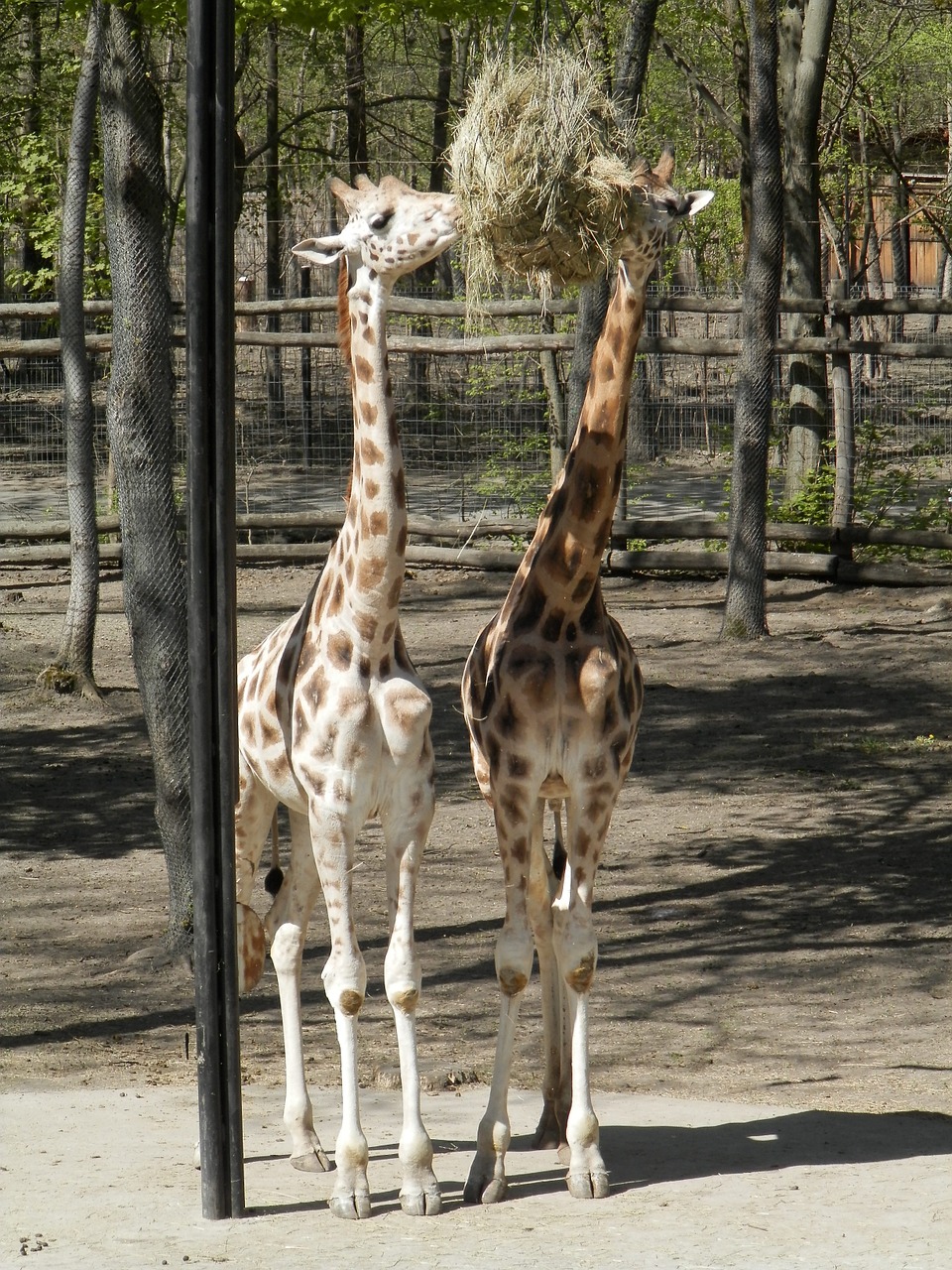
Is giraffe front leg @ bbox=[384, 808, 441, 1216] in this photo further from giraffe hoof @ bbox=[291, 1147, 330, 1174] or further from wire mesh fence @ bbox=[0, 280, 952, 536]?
wire mesh fence @ bbox=[0, 280, 952, 536]

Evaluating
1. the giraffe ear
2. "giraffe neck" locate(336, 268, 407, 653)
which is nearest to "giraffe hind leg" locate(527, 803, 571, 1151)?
"giraffe neck" locate(336, 268, 407, 653)

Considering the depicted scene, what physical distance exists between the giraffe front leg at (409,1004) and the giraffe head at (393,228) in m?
1.37

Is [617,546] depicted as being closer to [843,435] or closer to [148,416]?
[843,435]

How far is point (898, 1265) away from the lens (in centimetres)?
345

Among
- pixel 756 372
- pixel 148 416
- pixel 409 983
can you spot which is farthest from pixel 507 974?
pixel 756 372

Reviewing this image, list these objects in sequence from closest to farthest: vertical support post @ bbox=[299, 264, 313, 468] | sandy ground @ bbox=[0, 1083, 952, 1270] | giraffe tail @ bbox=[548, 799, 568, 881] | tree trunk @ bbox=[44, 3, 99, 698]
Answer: sandy ground @ bbox=[0, 1083, 952, 1270] < giraffe tail @ bbox=[548, 799, 568, 881] < tree trunk @ bbox=[44, 3, 99, 698] < vertical support post @ bbox=[299, 264, 313, 468]

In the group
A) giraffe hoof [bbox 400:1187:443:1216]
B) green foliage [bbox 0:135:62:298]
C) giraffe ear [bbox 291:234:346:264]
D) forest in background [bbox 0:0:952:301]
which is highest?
forest in background [bbox 0:0:952:301]

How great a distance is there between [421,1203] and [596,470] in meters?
1.96

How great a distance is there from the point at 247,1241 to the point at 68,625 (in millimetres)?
7088

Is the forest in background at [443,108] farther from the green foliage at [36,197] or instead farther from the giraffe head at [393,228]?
the giraffe head at [393,228]

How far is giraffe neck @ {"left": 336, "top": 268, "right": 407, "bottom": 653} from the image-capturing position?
380cm

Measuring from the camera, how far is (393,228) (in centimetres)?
377

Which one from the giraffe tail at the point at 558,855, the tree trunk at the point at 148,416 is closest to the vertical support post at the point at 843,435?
the tree trunk at the point at 148,416

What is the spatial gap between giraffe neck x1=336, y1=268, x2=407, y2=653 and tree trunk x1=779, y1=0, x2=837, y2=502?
10.8m
